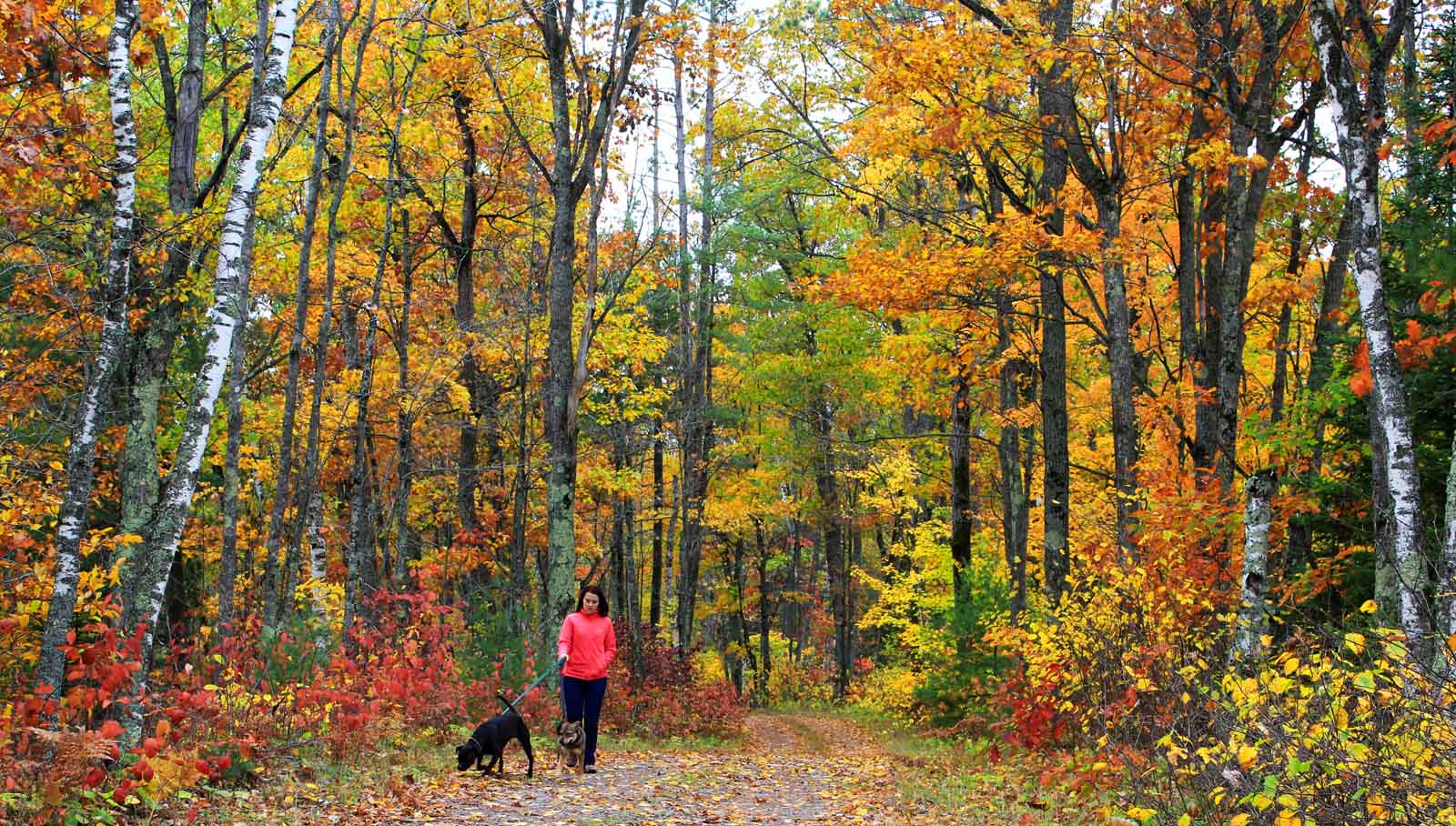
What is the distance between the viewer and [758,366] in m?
23.8

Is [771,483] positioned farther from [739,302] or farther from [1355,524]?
[1355,524]

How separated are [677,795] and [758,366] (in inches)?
612

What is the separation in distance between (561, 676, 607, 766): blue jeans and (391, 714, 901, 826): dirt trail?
313 mm

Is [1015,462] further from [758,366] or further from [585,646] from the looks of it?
[585,646]

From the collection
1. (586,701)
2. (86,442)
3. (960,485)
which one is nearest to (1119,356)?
(586,701)

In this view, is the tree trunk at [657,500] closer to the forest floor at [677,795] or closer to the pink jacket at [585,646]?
the forest floor at [677,795]

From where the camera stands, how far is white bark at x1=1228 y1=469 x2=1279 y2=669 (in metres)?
8.75

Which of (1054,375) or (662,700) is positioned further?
(662,700)

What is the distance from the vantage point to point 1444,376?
9211mm

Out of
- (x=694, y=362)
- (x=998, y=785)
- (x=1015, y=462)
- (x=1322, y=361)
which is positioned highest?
(x=694, y=362)

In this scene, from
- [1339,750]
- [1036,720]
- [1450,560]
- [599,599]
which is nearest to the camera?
[1339,750]

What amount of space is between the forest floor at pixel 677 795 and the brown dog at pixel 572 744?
0.44ft

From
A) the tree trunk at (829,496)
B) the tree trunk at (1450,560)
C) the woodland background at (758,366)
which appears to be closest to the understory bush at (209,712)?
the woodland background at (758,366)

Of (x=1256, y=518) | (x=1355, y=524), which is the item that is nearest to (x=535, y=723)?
(x=1256, y=518)
